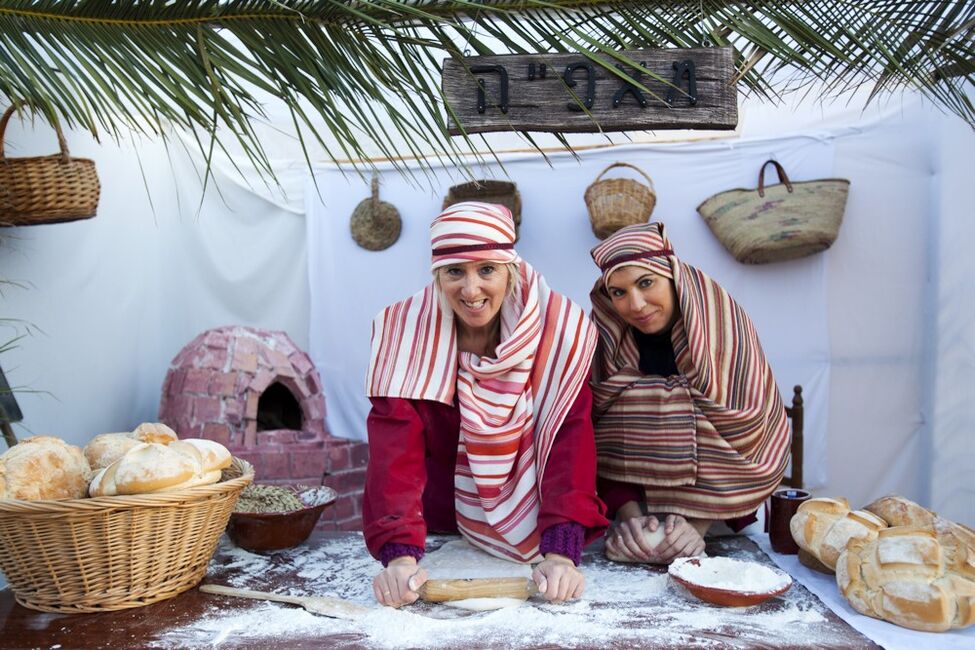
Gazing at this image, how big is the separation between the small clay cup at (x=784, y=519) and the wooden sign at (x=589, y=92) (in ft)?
3.80

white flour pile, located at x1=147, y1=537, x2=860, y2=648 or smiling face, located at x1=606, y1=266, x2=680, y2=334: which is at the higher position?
smiling face, located at x1=606, y1=266, x2=680, y2=334

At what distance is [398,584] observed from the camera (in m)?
2.14

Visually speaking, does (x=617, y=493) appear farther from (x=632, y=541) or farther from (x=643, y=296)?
(x=643, y=296)

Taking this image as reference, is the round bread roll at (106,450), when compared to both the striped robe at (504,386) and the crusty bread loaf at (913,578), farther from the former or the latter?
the crusty bread loaf at (913,578)

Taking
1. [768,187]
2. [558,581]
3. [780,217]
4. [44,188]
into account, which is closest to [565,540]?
[558,581]

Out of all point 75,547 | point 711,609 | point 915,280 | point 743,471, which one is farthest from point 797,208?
point 75,547

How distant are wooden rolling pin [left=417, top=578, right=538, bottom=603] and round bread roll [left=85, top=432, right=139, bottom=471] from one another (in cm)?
92

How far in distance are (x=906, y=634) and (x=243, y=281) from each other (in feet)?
14.5

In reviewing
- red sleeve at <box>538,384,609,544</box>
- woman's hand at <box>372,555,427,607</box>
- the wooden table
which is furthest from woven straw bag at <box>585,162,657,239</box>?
woman's hand at <box>372,555,427,607</box>

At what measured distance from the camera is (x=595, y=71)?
223 cm

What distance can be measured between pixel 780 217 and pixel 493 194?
163cm

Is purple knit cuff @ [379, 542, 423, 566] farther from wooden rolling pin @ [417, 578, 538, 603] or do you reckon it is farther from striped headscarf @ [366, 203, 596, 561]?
striped headscarf @ [366, 203, 596, 561]

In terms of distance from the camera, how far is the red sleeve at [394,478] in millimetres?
2262

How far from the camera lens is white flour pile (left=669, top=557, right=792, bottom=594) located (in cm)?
210
